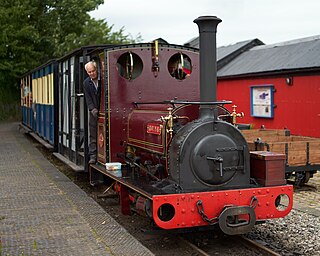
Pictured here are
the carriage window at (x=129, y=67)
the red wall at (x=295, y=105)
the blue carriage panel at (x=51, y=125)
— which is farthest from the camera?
the red wall at (x=295, y=105)

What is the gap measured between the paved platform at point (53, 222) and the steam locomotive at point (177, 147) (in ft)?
1.52

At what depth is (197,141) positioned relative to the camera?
566cm

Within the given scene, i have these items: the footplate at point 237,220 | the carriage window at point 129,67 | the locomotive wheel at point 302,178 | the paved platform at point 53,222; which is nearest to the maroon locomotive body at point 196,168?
the footplate at point 237,220

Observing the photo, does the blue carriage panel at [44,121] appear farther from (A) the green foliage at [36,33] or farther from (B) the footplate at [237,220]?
(A) the green foliage at [36,33]

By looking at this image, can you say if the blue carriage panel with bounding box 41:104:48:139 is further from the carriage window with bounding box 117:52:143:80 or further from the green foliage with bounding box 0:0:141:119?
the green foliage with bounding box 0:0:141:119

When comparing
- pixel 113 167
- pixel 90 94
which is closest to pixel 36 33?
pixel 90 94

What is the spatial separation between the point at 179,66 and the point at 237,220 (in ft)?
9.21

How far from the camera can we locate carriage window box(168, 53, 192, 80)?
7531mm

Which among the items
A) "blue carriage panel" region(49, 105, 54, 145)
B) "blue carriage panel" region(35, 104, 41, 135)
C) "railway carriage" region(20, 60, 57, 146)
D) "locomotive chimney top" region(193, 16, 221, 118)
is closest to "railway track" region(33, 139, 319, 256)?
"locomotive chimney top" region(193, 16, 221, 118)

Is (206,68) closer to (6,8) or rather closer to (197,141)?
(197,141)

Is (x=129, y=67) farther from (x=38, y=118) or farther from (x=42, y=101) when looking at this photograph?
(x=38, y=118)

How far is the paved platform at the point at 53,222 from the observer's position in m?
5.54

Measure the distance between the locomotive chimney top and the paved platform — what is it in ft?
6.06

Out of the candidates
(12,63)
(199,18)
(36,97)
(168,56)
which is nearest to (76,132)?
(168,56)
